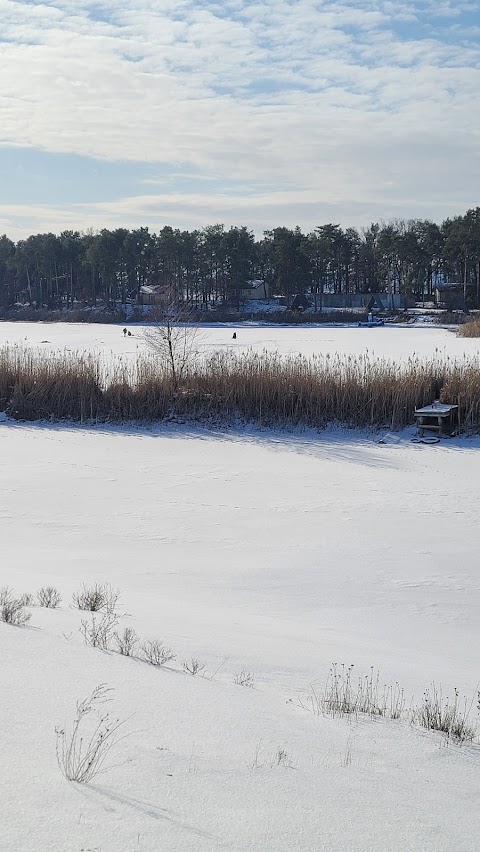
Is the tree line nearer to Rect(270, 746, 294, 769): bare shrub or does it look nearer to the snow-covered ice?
the snow-covered ice

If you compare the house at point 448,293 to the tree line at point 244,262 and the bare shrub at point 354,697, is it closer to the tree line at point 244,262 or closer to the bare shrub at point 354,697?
the tree line at point 244,262

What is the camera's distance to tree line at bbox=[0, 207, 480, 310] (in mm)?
73500

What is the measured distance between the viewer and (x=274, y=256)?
252 ft

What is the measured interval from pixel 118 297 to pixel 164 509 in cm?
8177

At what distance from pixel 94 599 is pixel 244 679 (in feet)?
7.56

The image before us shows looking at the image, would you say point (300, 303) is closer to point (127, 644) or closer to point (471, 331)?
point (471, 331)

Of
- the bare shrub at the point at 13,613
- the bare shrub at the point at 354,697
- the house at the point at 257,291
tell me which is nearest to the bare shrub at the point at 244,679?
the bare shrub at the point at 354,697

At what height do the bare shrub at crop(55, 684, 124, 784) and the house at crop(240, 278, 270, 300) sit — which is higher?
the house at crop(240, 278, 270, 300)

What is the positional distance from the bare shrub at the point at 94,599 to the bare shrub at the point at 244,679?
1999mm

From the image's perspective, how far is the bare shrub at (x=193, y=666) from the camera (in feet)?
15.3

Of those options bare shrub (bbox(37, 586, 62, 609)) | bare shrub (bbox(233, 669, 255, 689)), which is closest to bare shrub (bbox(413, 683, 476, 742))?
bare shrub (bbox(233, 669, 255, 689))

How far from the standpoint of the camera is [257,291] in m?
85.8

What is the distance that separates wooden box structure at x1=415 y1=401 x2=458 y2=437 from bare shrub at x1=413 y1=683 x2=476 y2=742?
540 inches

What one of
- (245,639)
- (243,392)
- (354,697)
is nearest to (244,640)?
(245,639)
